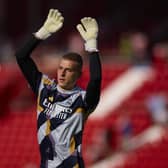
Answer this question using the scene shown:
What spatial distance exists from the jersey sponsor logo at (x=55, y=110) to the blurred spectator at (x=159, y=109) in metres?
5.26

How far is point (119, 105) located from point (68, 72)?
680 centimetres

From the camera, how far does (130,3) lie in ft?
66.6

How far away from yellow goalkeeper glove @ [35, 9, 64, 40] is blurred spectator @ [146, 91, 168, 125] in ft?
17.3

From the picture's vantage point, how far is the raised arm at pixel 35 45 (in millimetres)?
7102

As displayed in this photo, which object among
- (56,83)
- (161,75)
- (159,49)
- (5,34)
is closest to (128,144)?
(161,75)

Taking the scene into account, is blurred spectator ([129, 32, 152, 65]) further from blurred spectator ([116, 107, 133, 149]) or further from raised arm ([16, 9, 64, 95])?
raised arm ([16, 9, 64, 95])

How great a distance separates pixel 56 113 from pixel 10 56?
41.1 feet

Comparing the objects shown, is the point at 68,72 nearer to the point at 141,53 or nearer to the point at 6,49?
the point at 141,53

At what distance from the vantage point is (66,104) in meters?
7.07

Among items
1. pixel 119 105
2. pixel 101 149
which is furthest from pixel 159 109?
pixel 119 105

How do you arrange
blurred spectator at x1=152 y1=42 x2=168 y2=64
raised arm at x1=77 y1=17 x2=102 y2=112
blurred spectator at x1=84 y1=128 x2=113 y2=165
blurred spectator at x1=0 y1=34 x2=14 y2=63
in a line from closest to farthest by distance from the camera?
raised arm at x1=77 y1=17 x2=102 y2=112 < blurred spectator at x1=84 y1=128 x2=113 y2=165 < blurred spectator at x1=152 y1=42 x2=168 y2=64 < blurred spectator at x1=0 y1=34 x2=14 y2=63

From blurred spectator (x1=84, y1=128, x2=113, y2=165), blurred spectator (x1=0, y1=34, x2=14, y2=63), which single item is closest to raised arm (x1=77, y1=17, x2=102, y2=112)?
blurred spectator (x1=84, y1=128, x2=113, y2=165)

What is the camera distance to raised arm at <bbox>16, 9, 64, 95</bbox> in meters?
7.10

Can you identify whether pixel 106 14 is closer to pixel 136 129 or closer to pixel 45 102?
pixel 136 129
